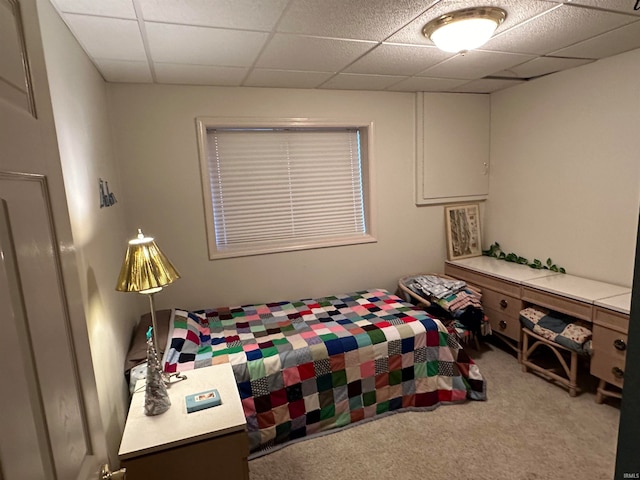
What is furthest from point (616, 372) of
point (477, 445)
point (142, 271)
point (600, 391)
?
point (142, 271)

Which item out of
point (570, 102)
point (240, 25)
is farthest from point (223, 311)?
point (570, 102)

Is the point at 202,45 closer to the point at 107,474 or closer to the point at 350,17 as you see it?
the point at 350,17

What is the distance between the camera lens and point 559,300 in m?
2.61

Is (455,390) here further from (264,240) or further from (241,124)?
(241,124)

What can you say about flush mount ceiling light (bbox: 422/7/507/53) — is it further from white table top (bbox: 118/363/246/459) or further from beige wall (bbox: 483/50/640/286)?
white table top (bbox: 118/363/246/459)

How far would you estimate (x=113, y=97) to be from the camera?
2617 mm

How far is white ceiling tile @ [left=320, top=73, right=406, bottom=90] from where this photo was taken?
279cm

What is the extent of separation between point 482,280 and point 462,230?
67 centimetres

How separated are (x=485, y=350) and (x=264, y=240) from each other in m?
2.24

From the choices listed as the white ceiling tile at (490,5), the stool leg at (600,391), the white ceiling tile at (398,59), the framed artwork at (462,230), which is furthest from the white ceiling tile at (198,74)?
the stool leg at (600,391)

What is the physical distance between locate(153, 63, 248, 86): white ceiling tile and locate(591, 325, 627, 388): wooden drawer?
9.51 ft

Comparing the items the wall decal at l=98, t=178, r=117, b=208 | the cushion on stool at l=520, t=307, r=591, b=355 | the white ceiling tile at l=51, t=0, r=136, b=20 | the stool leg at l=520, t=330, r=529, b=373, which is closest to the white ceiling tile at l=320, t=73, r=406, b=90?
the white ceiling tile at l=51, t=0, r=136, b=20

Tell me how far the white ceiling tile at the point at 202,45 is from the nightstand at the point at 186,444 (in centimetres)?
180

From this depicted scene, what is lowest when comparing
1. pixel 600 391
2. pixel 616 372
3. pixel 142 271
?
pixel 600 391
